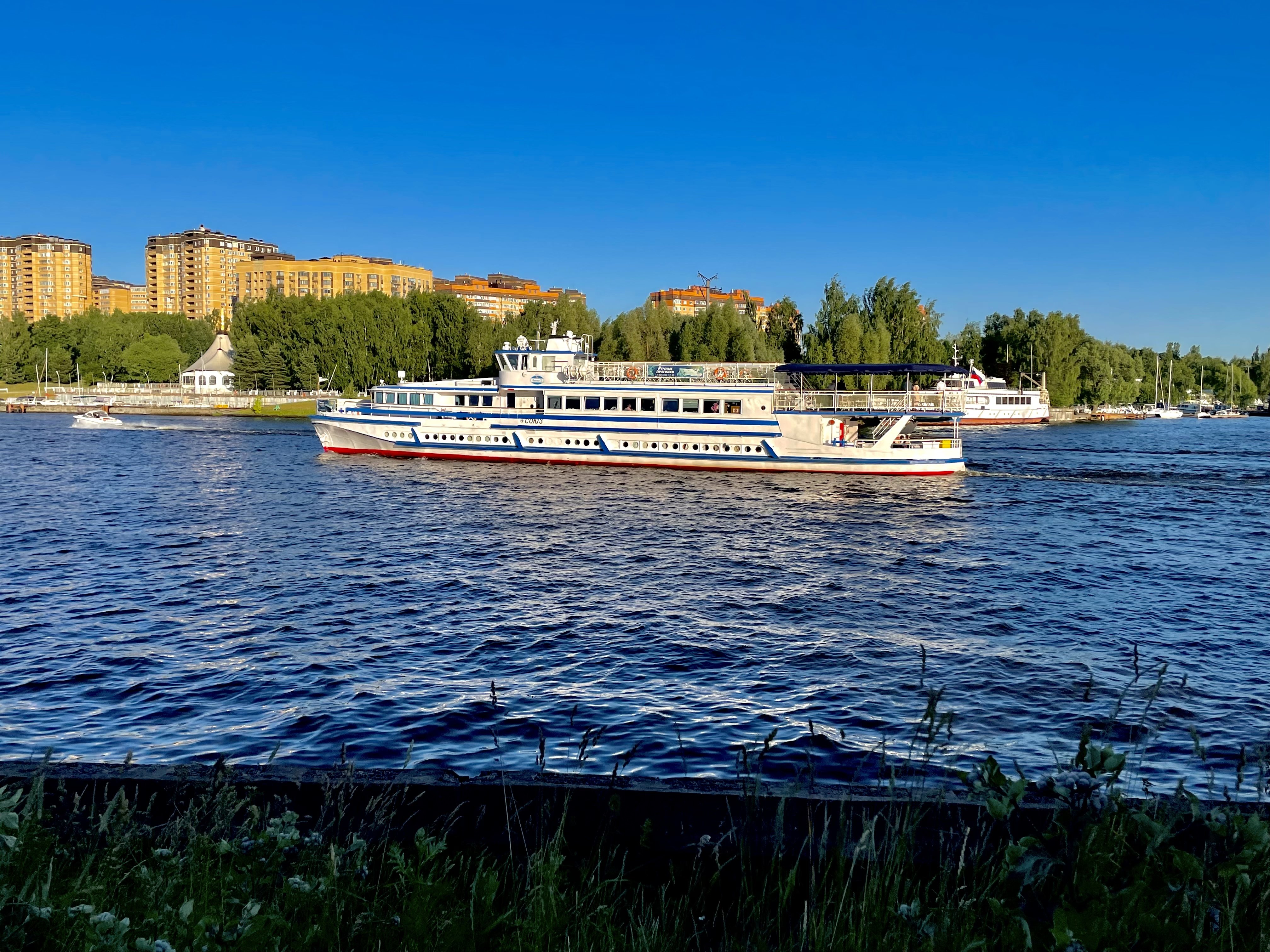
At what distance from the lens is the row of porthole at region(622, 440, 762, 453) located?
1983 inches

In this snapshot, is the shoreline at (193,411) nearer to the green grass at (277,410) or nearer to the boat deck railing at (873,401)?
the green grass at (277,410)

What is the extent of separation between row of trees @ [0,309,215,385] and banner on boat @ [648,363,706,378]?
12568 cm

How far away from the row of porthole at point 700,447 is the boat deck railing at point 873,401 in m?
2.71

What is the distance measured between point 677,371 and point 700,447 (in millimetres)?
4693

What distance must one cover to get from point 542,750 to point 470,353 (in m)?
119

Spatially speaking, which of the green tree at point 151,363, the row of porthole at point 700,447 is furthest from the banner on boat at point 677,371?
the green tree at point 151,363

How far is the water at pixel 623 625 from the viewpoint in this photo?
12289 millimetres

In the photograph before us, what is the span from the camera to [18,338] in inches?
6166

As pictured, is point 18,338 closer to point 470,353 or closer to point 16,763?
point 470,353

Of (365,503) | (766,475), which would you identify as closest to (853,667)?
(365,503)

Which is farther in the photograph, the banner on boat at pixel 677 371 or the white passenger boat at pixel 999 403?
the white passenger boat at pixel 999 403

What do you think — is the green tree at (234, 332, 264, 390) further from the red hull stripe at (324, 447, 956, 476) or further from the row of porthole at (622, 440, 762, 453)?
the row of porthole at (622, 440, 762, 453)

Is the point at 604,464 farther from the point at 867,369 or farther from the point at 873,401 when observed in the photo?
the point at 867,369

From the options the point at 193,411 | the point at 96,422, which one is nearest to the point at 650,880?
the point at 96,422
